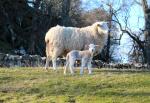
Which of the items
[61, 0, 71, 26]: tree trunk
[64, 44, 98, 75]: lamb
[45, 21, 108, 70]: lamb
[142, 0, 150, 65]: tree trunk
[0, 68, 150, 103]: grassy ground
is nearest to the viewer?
[0, 68, 150, 103]: grassy ground

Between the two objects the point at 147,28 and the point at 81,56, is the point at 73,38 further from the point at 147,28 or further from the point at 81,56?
the point at 147,28

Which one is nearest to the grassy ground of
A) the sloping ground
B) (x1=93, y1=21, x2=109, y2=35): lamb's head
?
(x1=93, y1=21, x2=109, y2=35): lamb's head

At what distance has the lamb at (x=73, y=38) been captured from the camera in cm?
2125

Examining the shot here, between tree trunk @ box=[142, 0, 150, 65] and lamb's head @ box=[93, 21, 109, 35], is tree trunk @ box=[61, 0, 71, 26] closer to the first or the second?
tree trunk @ box=[142, 0, 150, 65]

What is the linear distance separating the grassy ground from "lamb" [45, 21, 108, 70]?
2349 millimetres

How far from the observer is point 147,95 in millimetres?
15250

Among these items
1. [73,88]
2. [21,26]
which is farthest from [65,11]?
[73,88]

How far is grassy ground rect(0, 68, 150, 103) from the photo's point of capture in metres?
15.1

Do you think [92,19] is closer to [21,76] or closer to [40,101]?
[21,76]

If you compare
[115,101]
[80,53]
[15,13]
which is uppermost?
[15,13]

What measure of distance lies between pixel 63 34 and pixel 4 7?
23.1 meters

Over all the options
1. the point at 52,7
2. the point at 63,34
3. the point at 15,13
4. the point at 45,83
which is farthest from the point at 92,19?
the point at 45,83

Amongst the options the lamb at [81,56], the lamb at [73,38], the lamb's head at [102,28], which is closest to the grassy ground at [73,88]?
the lamb at [81,56]

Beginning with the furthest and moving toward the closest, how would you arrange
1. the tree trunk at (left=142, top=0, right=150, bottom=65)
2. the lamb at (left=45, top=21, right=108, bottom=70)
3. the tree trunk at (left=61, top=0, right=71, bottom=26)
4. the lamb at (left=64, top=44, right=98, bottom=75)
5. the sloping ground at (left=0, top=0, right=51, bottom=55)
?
the sloping ground at (left=0, top=0, right=51, bottom=55) < the tree trunk at (left=61, top=0, right=71, bottom=26) < the tree trunk at (left=142, top=0, right=150, bottom=65) < the lamb at (left=45, top=21, right=108, bottom=70) < the lamb at (left=64, top=44, right=98, bottom=75)
